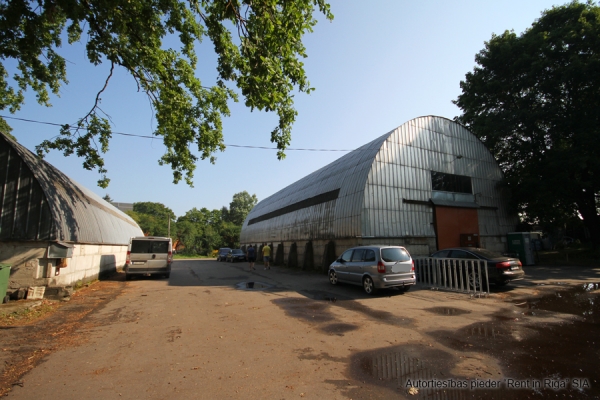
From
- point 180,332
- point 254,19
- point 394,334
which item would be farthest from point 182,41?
point 394,334

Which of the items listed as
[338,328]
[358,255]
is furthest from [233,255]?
[338,328]

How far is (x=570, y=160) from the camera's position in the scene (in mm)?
18734

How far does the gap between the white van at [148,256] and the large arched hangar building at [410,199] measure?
29.1 feet

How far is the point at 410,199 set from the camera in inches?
720

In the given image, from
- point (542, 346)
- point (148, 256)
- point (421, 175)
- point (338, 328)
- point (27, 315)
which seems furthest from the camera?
point (421, 175)

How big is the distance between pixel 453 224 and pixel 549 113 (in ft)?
34.9

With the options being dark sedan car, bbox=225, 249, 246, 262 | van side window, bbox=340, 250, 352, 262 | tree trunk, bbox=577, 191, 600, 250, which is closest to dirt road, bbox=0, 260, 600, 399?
van side window, bbox=340, 250, 352, 262

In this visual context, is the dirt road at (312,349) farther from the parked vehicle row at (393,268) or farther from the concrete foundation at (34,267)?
the concrete foundation at (34,267)

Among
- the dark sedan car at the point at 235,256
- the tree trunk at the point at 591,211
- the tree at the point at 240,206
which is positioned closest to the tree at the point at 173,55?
the dark sedan car at the point at 235,256

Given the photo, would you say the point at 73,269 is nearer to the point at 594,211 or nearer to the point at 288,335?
the point at 288,335

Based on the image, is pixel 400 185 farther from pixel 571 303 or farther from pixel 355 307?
pixel 355 307

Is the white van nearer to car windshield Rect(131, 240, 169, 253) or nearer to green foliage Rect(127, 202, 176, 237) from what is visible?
car windshield Rect(131, 240, 169, 253)

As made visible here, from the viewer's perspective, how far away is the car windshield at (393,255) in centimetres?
1030

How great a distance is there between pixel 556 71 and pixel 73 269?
30518 mm
